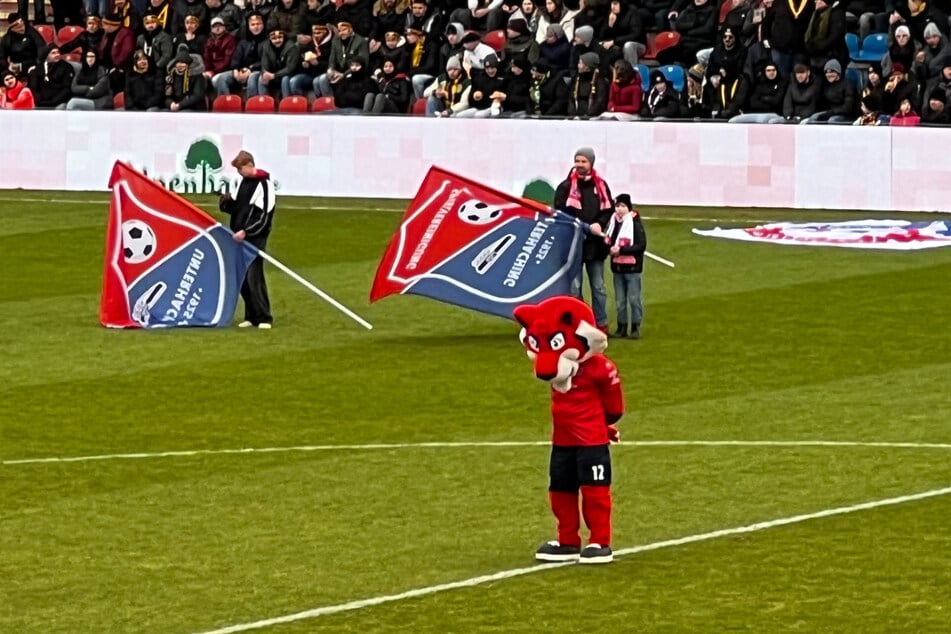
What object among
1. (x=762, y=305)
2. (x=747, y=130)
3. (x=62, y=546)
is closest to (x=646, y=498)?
(x=62, y=546)

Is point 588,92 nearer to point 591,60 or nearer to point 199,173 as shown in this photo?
point 591,60

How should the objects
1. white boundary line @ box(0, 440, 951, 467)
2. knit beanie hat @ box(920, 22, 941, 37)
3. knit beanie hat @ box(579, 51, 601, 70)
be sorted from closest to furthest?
1. white boundary line @ box(0, 440, 951, 467)
2. knit beanie hat @ box(920, 22, 941, 37)
3. knit beanie hat @ box(579, 51, 601, 70)

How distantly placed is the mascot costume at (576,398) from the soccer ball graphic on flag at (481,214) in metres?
10.4

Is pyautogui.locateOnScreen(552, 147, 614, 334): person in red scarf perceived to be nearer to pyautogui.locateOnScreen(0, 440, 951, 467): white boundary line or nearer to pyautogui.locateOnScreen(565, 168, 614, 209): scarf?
pyautogui.locateOnScreen(565, 168, 614, 209): scarf

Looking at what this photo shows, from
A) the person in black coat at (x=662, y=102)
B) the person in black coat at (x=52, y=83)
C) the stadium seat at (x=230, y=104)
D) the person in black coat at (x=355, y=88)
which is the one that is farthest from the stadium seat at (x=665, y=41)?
the person in black coat at (x=52, y=83)

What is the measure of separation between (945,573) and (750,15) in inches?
1004

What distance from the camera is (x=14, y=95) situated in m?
38.8

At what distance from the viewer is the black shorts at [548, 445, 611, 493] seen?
12.6 meters

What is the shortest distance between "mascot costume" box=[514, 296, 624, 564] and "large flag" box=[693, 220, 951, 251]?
55.4ft

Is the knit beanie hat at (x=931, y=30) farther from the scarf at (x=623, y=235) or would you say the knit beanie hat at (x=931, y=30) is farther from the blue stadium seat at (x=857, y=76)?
the scarf at (x=623, y=235)

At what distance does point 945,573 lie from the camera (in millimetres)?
12758

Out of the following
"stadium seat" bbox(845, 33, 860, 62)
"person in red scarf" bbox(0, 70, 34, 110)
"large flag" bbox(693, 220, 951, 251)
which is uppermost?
"stadium seat" bbox(845, 33, 860, 62)

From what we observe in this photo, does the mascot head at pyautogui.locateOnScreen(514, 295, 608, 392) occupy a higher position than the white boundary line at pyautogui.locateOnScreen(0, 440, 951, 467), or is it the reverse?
the mascot head at pyautogui.locateOnScreen(514, 295, 608, 392)

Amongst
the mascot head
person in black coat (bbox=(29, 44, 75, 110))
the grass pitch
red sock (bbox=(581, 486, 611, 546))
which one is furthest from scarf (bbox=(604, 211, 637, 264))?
person in black coat (bbox=(29, 44, 75, 110))
